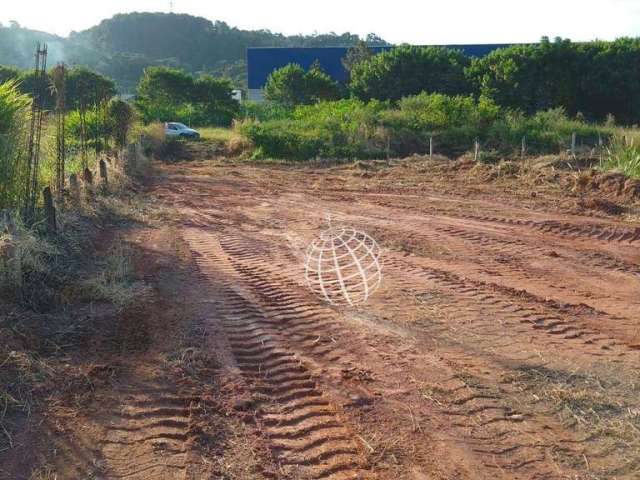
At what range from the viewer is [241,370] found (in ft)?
16.5

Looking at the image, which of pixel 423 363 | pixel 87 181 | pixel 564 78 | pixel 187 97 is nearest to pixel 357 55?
pixel 187 97

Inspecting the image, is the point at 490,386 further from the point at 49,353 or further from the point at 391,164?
the point at 391,164

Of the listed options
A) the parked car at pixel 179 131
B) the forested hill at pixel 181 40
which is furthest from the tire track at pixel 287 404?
the forested hill at pixel 181 40

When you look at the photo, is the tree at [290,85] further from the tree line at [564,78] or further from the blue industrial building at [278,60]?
the blue industrial building at [278,60]

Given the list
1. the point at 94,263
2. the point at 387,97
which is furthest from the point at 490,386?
the point at 387,97

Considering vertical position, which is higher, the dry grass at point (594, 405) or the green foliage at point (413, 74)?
the green foliage at point (413, 74)

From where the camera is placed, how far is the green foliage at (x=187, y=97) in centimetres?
4200

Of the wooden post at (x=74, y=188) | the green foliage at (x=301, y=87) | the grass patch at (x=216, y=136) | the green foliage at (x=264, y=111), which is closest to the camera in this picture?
the wooden post at (x=74, y=188)

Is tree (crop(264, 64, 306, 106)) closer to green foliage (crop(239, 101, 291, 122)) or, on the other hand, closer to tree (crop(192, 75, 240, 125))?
green foliage (crop(239, 101, 291, 122))

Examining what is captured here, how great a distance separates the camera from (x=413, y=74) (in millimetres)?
→ 34531

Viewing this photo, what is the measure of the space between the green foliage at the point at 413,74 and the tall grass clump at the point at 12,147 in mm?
26988

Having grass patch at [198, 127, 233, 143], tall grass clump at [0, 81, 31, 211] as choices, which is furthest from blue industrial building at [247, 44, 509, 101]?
tall grass clump at [0, 81, 31, 211]

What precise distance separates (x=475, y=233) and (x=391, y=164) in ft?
33.7

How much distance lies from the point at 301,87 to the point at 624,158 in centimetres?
2758
